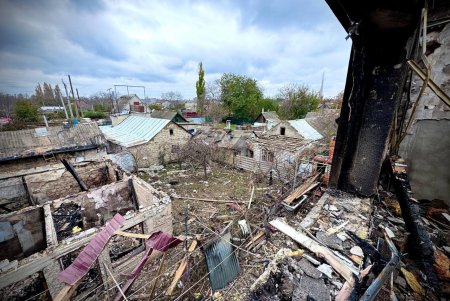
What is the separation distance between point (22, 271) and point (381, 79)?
24.1 ft

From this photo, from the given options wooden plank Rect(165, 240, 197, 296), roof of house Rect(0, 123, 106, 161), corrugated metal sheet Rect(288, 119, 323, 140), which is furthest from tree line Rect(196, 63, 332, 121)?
wooden plank Rect(165, 240, 197, 296)

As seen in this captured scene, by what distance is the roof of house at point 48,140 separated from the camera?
1106cm

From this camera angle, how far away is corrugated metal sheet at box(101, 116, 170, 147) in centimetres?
1490

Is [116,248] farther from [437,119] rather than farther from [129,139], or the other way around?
[129,139]

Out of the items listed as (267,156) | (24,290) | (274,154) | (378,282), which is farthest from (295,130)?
(24,290)

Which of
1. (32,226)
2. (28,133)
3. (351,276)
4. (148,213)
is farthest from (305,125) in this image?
(28,133)

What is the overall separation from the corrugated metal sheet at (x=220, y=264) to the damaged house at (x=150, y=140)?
1241 centimetres

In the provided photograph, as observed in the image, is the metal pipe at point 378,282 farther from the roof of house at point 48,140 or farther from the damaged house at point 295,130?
the roof of house at point 48,140

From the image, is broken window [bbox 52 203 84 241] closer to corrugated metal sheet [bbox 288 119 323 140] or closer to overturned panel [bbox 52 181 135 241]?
overturned panel [bbox 52 181 135 241]

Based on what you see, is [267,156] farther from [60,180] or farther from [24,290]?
[24,290]

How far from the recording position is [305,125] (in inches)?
728

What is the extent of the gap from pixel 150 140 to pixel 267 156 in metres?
9.57

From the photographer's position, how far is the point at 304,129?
17422 millimetres

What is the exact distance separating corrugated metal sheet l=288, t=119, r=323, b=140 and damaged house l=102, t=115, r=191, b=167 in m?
10.1
